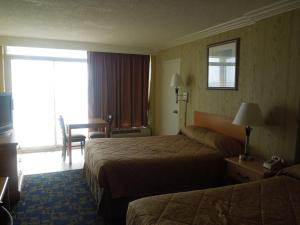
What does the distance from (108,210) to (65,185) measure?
1189 mm

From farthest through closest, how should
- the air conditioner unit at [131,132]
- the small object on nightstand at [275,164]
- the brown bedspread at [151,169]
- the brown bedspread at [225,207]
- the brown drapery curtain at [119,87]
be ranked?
the air conditioner unit at [131,132]
the brown drapery curtain at [119,87]
the brown bedspread at [151,169]
the small object on nightstand at [275,164]
the brown bedspread at [225,207]

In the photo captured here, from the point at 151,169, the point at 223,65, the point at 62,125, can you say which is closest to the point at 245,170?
the point at 151,169

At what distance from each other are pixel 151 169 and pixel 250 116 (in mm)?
1257

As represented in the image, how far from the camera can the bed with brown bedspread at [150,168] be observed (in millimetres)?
2688

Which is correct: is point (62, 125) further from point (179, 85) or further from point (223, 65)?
point (223, 65)

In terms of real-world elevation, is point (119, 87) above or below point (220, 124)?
above

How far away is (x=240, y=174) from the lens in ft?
9.25

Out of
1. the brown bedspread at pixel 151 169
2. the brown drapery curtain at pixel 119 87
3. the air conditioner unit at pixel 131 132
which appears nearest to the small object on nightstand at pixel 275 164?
the brown bedspread at pixel 151 169

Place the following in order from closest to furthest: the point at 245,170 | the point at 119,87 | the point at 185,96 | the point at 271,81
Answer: the point at 245,170, the point at 271,81, the point at 185,96, the point at 119,87

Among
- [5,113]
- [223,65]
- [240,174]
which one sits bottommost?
[240,174]

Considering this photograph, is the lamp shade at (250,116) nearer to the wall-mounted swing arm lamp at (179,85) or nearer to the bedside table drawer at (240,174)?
the bedside table drawer at (240,174)

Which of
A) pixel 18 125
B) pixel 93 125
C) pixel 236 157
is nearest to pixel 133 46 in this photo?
pixel 93 125

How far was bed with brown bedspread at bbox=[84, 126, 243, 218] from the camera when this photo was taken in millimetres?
2688

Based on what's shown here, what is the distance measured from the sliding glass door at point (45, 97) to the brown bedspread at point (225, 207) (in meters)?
4.15
